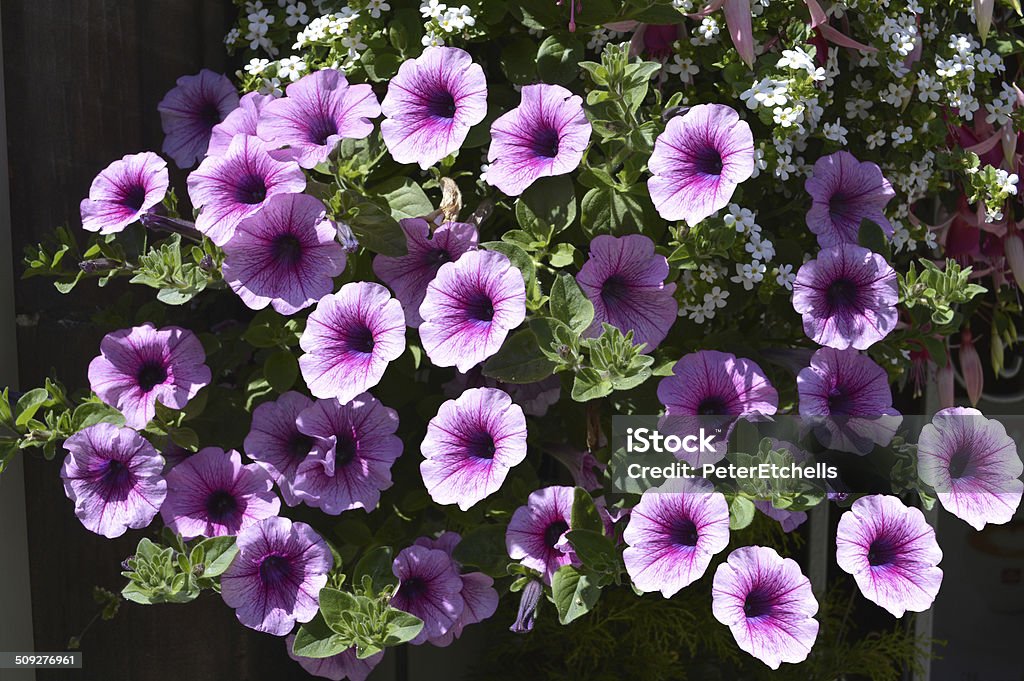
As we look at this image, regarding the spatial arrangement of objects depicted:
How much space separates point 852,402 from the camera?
1061mm

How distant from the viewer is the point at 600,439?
43.8 inches

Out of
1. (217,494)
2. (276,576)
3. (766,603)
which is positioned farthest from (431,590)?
(766,603)

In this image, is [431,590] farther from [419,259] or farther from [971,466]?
[971,466]

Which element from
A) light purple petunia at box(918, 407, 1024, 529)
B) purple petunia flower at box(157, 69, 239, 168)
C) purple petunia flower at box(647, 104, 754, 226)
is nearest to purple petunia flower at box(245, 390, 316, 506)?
purple petunia flower at box(157, 69, 239, 168)

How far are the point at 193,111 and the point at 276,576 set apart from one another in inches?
25.5

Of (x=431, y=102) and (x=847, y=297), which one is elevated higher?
(x=431, y=102)

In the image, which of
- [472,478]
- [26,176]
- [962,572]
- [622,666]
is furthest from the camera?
[962,572]

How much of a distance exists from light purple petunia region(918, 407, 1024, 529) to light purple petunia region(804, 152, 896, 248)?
238mm

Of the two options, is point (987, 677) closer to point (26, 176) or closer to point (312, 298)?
point (312, 298)

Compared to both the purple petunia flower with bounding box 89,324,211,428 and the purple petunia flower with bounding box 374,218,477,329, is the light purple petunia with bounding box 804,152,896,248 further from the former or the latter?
the purple petunia flower with bounding box 89,324,211,428

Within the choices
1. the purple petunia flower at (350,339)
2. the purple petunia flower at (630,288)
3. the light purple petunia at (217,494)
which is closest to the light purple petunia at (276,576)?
the light purple petunia at (217,494)

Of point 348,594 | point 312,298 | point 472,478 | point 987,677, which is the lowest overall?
point 987,677

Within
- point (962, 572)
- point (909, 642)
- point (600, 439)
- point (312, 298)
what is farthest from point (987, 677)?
point (312, 298)

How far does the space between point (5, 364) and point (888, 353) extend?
1.19 m
